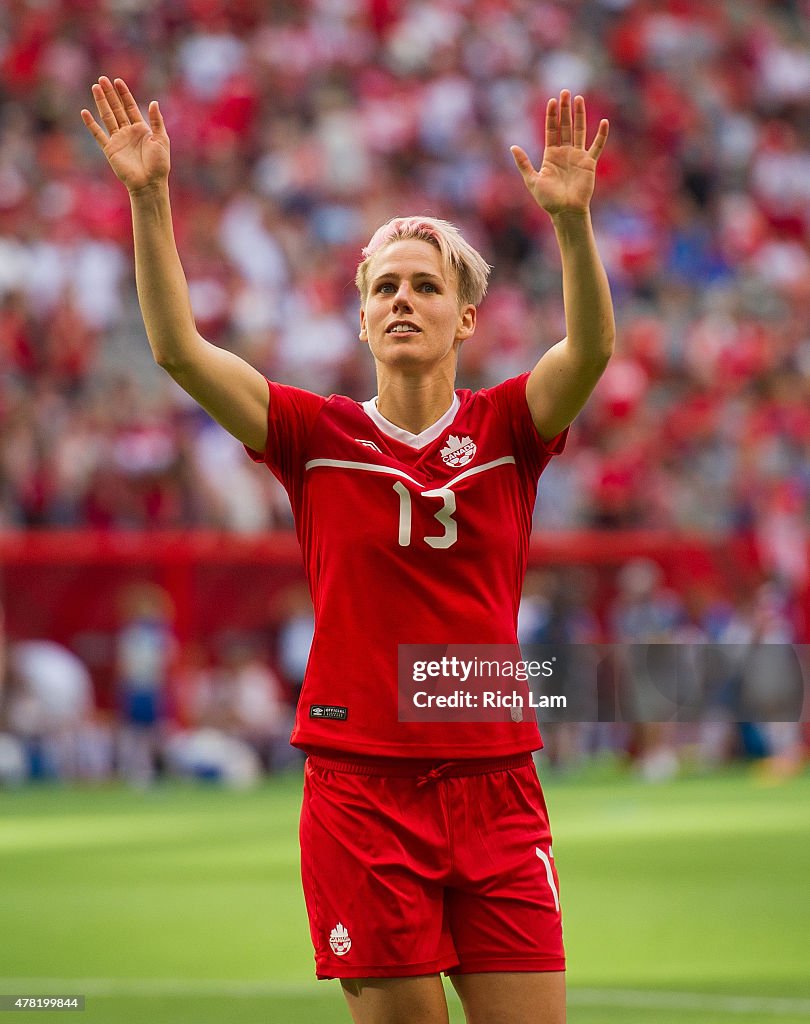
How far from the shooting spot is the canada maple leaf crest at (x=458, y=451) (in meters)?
4.09

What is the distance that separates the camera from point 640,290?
2141 centimetres

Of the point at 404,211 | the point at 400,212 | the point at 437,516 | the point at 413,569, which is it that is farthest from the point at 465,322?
the point at 400,212

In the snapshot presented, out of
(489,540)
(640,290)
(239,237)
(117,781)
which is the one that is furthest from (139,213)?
→ (640,290)

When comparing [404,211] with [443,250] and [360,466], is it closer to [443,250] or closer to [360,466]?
[443,250]

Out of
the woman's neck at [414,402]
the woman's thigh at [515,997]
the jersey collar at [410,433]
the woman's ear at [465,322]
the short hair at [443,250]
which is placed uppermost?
the short hair at [443,250]

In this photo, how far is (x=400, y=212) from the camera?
2094 centimetres

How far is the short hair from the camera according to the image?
420 cm

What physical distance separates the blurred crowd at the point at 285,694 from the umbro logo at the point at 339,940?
10.8 m

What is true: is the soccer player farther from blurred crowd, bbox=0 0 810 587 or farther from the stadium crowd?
blurred crowd, bbox=0 0 810 587

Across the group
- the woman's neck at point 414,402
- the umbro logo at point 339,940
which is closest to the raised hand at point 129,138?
the woman's neck at point 414,402

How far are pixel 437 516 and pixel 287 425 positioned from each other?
42 cm

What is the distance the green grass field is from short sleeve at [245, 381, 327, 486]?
3316 millimetres

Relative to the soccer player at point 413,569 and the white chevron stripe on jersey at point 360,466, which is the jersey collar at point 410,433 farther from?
the white chevron stripe on jersey at point 360,466

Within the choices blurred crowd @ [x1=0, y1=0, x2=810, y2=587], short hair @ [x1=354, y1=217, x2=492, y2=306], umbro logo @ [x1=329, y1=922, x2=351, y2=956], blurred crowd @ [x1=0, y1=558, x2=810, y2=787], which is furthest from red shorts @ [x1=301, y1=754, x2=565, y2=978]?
blurred crowd @ [x1=0, y1=0, x2=810, y2=587]
